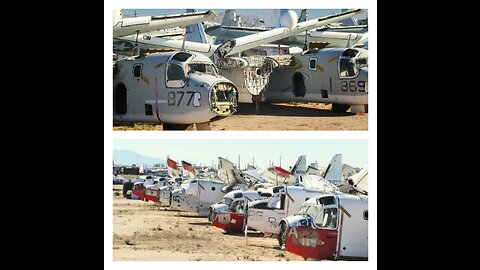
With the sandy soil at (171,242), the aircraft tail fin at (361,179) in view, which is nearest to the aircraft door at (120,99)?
the sandy soil at (171,242)

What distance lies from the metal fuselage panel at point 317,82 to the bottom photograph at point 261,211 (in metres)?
0.93

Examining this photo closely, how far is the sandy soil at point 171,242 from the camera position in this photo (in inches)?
181

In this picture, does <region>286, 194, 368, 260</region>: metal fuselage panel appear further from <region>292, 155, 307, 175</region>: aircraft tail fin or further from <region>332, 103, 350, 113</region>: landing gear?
<region>332, 103, 350, 113</region>: landing gear

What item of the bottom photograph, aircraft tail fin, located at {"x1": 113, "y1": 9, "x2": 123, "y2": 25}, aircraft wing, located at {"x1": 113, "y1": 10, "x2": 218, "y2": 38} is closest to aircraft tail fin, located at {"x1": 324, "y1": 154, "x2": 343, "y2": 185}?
the bottom photograph

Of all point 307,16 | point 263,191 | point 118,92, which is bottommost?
point 263,191

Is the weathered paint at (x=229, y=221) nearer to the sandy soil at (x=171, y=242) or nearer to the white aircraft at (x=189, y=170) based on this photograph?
the sandy soil at (x=171, y=242)

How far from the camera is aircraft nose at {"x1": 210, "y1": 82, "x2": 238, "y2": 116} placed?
4906 millimetres

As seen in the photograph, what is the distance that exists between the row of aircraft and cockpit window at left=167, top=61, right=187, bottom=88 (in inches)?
25.7

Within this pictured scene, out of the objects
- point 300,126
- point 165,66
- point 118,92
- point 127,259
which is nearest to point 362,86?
point 300,126

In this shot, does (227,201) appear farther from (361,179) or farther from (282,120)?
(361,179)

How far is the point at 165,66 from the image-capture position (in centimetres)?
514

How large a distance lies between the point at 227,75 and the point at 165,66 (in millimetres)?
592

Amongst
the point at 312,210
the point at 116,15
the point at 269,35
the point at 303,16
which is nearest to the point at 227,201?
the point at 312,210
